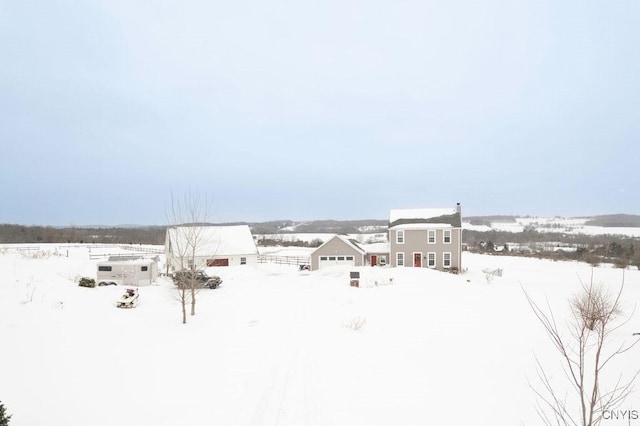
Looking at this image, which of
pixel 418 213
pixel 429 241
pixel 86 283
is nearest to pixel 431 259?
pixel 429 241

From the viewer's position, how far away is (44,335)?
35.8 feet

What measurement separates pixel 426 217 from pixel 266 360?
3015cm

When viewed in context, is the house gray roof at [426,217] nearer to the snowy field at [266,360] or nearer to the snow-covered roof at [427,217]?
the snow-covered roof at [427,217]

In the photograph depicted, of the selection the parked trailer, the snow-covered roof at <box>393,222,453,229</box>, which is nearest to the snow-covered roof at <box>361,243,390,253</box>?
the snow-covered roof at <box>393,222,453,229</box>

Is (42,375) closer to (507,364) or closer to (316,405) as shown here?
(316,405)

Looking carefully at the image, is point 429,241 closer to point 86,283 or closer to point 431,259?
point 431,259

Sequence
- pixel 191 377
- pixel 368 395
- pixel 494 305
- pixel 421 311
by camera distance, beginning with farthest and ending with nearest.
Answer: pixel 494 305
pixel 421 311
pixel 191 377
pixel 368 395

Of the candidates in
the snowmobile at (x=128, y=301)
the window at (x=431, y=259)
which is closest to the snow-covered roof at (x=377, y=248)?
the window at (x=431, y=259)

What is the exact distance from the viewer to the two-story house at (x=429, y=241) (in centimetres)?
3625

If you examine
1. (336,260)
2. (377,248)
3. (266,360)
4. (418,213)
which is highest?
(418,213)

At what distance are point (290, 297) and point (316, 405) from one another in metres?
14.2

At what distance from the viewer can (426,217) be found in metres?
38.0

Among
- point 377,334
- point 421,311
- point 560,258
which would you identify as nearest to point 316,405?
point 377,334

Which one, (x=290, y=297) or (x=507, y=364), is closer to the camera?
(x=507, y=364)
